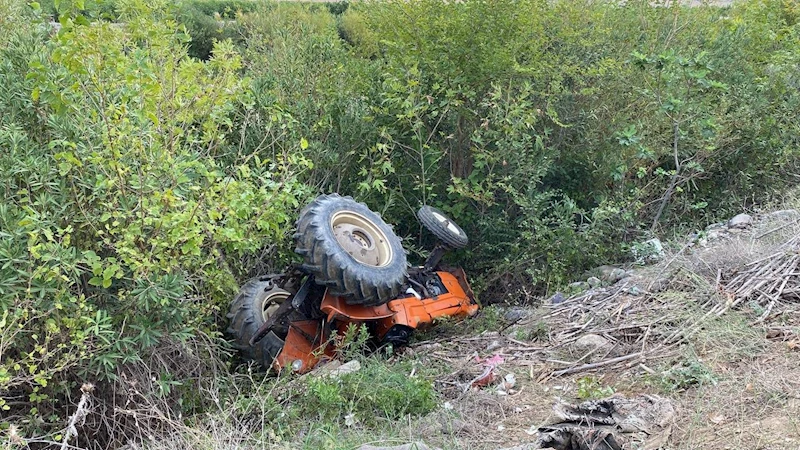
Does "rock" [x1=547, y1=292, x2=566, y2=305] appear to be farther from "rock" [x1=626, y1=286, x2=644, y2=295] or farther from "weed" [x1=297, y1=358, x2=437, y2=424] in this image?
"weed" [x1=297, y1=358, x2=437, y2=424]

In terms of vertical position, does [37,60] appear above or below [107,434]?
above

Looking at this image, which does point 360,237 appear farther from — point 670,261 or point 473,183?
point 670,261

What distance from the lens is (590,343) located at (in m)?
4.81

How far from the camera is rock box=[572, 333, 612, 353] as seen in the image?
15.6 ft

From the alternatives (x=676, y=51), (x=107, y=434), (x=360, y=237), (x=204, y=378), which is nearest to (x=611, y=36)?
(x=676, y=51)

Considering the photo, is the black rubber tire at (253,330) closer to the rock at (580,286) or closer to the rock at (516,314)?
the rock at (516,314)

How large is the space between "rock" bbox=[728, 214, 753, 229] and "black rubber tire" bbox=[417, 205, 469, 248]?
8.39 feet

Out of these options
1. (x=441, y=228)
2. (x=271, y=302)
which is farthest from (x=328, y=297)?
(x=441, y=228)

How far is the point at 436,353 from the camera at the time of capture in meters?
5.33

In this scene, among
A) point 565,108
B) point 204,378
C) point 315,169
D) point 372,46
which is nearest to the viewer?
point 204,378

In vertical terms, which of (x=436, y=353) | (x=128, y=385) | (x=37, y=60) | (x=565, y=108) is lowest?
(x=436, y=353)

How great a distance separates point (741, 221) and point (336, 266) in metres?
4.00

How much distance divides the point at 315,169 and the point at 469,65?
5.63ft

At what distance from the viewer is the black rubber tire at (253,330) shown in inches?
206
